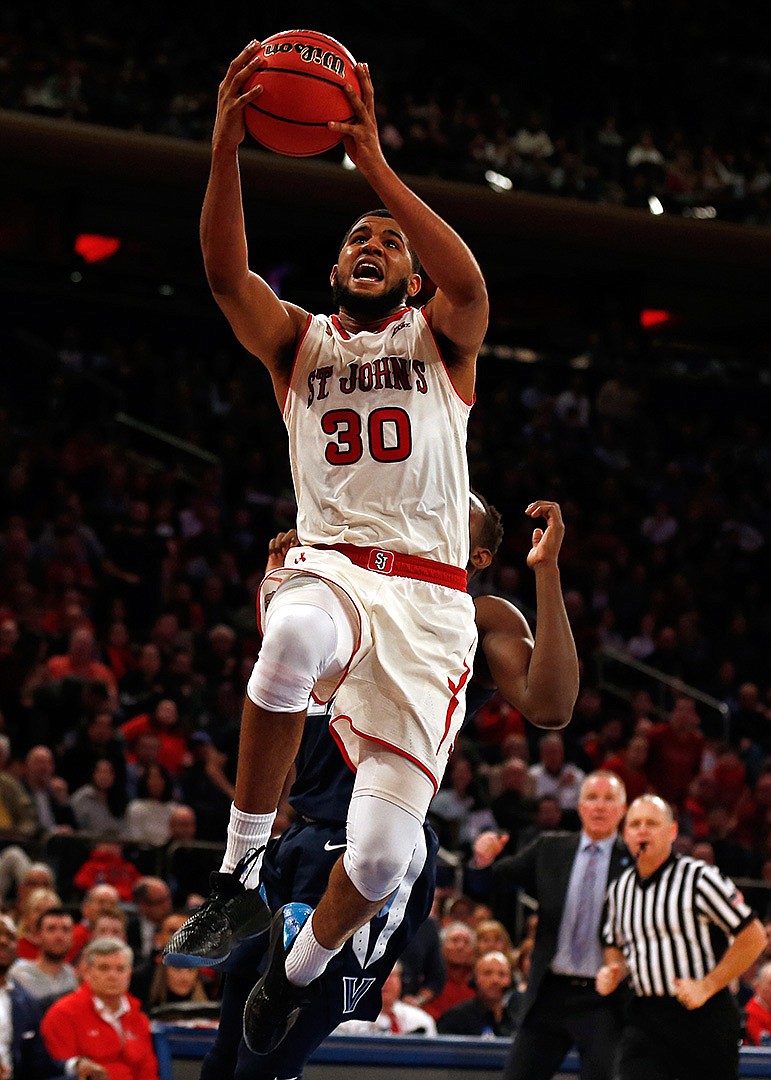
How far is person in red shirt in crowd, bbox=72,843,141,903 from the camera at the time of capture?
32.8 ft

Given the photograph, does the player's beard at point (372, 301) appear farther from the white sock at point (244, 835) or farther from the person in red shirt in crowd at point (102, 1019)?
the person in red shirt in crowd at point (102, 1019)

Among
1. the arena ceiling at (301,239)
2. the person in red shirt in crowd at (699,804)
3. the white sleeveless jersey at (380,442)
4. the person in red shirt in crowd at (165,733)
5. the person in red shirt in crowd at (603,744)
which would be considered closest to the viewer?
the white sleeveless jersey at (380,442)

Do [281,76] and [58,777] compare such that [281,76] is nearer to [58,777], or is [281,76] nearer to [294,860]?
[294,860]

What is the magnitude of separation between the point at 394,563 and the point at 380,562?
0.13 ft

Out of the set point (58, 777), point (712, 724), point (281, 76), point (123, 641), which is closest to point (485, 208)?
point (712, 724)

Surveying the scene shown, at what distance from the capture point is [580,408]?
739 inches

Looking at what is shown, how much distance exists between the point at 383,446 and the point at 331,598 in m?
0.50

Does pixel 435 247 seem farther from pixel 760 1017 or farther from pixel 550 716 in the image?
pixel 760 1017

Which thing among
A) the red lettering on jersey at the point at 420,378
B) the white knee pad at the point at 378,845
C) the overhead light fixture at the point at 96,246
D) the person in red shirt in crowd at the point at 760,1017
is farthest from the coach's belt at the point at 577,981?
the overhead light fixture at the point at 96,246

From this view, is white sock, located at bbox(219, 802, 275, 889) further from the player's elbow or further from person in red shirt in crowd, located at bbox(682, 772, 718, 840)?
person in red shirt in crowd, located at bbox(682, 772, 718, 840)

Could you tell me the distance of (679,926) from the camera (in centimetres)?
735

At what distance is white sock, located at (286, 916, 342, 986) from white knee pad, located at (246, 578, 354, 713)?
66 centimetres

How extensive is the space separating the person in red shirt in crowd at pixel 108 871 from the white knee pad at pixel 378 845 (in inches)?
232

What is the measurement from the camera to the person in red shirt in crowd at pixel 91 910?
28.5 ft
